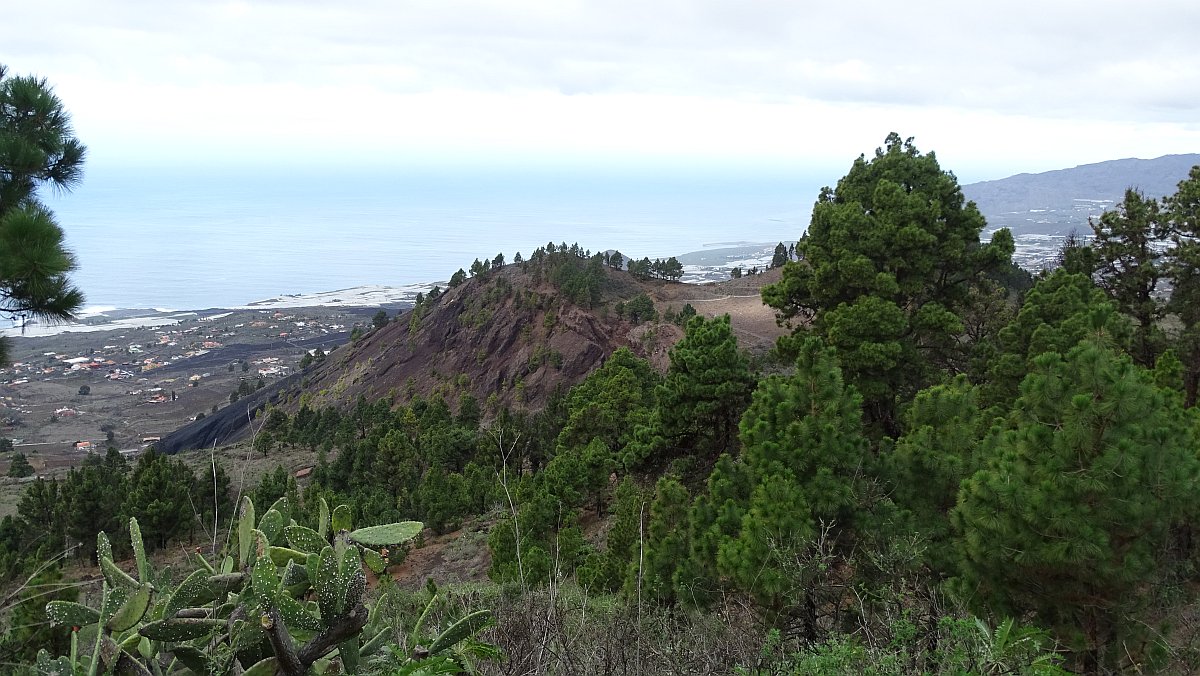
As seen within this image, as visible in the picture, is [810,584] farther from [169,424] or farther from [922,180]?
[169,424]

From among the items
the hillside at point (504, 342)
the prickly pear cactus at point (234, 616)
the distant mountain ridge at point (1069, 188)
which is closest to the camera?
the prickly pear cactus at point (234, 616)

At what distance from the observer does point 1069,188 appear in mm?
122812

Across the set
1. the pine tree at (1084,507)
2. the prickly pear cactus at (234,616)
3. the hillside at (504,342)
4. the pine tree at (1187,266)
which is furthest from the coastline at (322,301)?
the prickly pear cactus at (234,616)

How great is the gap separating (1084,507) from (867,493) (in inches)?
84.0

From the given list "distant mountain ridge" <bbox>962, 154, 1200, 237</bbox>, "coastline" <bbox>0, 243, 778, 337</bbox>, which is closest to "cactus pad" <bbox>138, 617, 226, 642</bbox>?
"coastline" <bbox>0, 243, 778, 337</bbox>

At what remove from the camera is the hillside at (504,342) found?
116 ft

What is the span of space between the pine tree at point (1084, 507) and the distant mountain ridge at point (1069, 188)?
8957 centimetres

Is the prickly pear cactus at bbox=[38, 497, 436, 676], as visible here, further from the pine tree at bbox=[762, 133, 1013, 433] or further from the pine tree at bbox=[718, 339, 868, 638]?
the pine tree at bbox=[762, 133, 1013, 433]

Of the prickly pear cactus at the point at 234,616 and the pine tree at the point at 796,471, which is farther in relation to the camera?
the pine tree at the point at 796,471

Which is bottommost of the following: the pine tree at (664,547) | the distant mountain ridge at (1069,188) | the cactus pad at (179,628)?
the pine tree at (664,547)

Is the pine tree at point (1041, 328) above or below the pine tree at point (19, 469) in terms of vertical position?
above

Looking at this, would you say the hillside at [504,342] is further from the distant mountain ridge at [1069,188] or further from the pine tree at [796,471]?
the distant mountain ridge at [1069,188]

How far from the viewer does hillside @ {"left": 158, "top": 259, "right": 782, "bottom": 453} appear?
3544 cm

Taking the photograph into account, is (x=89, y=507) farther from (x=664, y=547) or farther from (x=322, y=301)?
(x=322, y=301)
